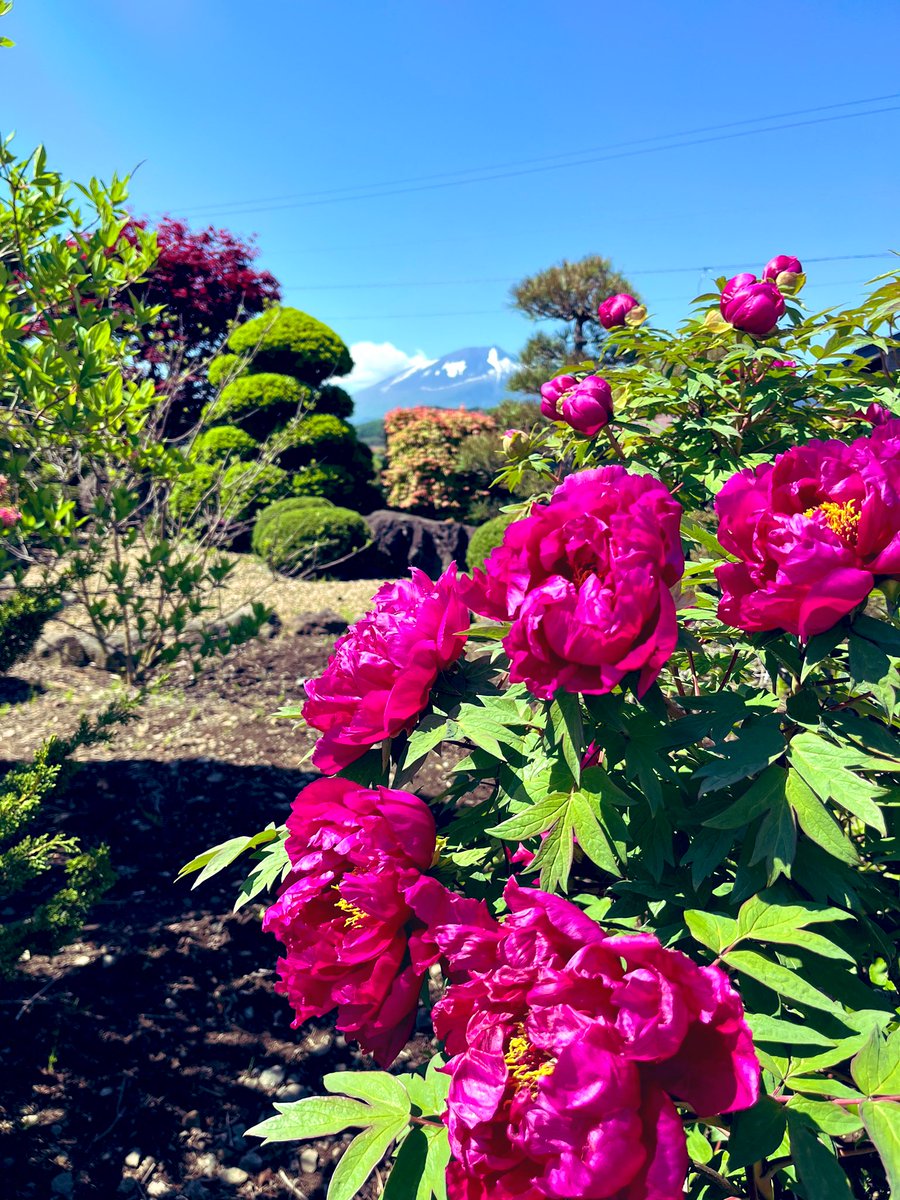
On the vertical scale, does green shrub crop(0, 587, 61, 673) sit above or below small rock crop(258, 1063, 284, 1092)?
above

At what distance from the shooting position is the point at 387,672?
1126 millimetres

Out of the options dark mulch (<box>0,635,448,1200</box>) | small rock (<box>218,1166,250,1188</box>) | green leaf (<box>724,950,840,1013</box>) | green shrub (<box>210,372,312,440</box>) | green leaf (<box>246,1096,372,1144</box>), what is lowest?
small rock (<box>218,1166,250,1188</box>)

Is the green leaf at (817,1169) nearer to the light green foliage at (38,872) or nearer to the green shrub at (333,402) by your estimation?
the light green foliage at (38,872)

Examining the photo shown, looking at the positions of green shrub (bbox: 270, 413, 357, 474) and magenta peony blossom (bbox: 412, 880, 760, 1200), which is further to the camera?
green shrub (bbox: 270, 413, 357, 474)

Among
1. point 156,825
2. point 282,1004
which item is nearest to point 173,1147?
point 282,1004

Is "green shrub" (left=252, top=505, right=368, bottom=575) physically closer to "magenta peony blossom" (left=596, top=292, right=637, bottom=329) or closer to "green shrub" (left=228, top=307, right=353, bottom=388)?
"green shrub" (left=228, top=307, right=353, bottom=388)

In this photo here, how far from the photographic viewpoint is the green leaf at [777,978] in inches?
34.8

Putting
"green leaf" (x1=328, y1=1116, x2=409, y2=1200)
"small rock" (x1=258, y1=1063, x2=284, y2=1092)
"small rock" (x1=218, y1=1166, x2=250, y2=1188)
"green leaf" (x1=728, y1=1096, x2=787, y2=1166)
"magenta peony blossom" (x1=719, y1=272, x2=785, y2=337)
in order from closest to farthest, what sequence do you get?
"green leaf" (x1=728, y1=1096, x2=787, y2=1166), "green leaf" (x1=328, y1=1116, x2=409, y2=1200), "magenta peony blossom" (x1=719, y1=272, x2=785, y2=337), "small rock" (x1=218, y1=1166, x2=250, y2=1188), "small rock" (x1=258, y1=1063, x2=284, y2=1092)

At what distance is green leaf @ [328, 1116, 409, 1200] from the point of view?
3.08 feet

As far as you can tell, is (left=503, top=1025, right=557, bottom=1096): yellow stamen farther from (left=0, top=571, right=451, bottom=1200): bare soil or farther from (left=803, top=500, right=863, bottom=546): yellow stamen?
(left=0, top=571, right=451, bottom=1200): bare soil

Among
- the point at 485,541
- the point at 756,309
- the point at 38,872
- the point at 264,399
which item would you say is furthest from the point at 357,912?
the point at 264,399

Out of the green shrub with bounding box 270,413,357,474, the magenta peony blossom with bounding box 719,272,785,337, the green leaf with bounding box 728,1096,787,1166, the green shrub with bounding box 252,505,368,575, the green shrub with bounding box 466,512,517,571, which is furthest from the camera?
the green shrub with bounding box 270,413,357,474

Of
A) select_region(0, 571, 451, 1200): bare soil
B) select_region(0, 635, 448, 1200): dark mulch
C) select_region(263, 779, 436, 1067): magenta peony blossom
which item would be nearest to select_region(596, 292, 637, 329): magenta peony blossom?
select_region(263, 779, 436, 1067): magenta peony blossom

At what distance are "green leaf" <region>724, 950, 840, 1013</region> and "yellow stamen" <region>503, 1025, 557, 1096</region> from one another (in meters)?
0.25
